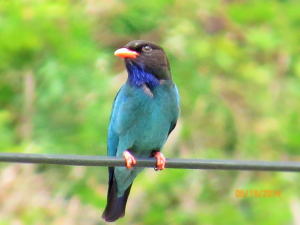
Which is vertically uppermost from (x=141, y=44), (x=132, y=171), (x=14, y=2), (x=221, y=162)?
(x=14, y=2)

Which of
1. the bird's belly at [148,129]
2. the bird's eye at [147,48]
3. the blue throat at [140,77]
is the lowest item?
the bird's belly at [148,129]

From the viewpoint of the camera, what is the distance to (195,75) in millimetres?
6527

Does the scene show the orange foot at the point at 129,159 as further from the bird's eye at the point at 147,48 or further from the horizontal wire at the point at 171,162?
the bird's eye at the point at 147,48

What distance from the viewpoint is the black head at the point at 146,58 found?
13.1ft

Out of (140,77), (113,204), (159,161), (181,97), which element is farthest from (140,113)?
(181,97)

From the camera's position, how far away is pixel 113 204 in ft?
13.5

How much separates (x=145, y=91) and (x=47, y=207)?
216 centimetres

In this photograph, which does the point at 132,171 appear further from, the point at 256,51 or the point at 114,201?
the point at 256,51

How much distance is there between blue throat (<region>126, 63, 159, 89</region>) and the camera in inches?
153

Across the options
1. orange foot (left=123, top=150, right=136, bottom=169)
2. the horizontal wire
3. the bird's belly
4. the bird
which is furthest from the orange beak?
the horizontal wire

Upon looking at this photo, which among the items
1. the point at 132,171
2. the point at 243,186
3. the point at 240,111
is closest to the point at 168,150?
the point at 243,186

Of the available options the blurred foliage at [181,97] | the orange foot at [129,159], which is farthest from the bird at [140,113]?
the blurred foliage at [181,97]

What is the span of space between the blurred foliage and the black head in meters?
1.59

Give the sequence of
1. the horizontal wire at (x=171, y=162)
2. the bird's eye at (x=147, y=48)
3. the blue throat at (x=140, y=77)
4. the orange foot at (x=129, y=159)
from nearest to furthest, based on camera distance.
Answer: the horizontal wire at (x=171, y=162), the orange foot at (x=129, y=159), the blue throat at (x=140, y=77), the bird's eye at (x=147, y=48)
